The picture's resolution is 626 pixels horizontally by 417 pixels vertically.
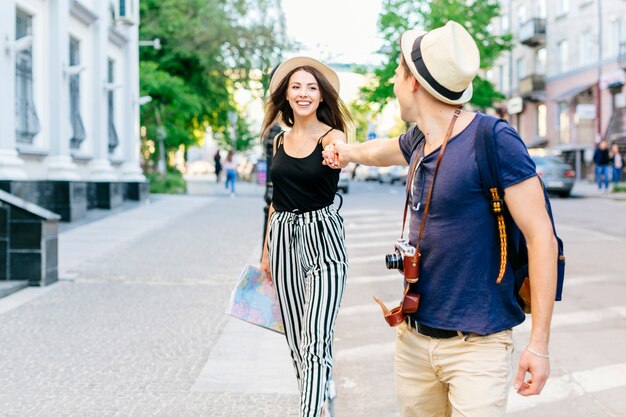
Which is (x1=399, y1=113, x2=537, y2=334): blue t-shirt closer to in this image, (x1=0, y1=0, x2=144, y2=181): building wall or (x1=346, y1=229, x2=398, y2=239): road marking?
(x1=346, y1=229, x2=398, y2=239): road marking

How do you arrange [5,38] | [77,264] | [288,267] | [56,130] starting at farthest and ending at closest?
[56,130]
[5,38]
[77,264]
[288,267]

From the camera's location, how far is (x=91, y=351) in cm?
575

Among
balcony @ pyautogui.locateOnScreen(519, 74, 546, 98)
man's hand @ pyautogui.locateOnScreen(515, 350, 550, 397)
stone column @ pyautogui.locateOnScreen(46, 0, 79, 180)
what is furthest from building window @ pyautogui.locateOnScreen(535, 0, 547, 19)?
man's hand @ pyautogui.locateOnScreen(515, 350, 550, 397)

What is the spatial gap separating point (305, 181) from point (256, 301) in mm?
698

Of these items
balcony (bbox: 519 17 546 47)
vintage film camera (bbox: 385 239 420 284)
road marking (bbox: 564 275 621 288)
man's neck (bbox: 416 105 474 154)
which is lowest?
road marking (bbox: 564 275 621 288)

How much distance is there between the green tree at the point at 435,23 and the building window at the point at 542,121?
345 cm

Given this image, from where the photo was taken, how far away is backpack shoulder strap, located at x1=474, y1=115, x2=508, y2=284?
2309 millimetres

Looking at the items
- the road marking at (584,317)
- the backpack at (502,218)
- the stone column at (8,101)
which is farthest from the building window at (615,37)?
the backpack at (502,218)

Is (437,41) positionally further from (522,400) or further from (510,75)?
(510,75)

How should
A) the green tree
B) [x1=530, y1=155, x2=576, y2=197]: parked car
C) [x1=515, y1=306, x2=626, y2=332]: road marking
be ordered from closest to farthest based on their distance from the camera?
[x1=515, y1=306, x2=626, y2=332]: road marking < [x1=530, y1=155, x2=576, y2=197]: parked car < the green tree

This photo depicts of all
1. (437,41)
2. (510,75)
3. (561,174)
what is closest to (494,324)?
(437,41)

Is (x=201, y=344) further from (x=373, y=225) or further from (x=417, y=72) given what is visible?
(x=373, y=225)

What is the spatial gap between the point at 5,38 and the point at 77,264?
5543 millimetres

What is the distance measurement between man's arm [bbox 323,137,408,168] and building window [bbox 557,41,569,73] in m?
42.8
